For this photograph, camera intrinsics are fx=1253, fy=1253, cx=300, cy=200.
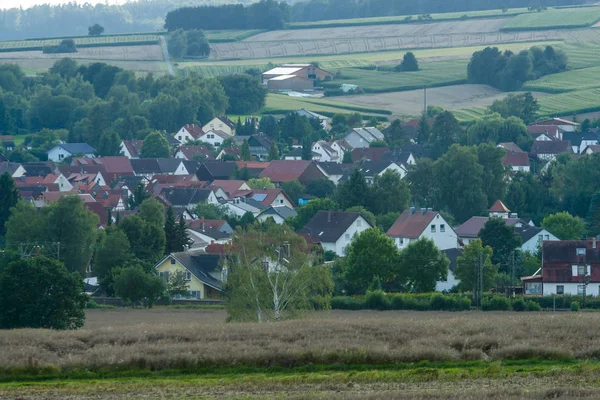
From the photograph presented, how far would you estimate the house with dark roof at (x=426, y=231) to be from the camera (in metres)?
41.2

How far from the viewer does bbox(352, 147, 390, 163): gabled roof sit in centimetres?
6981

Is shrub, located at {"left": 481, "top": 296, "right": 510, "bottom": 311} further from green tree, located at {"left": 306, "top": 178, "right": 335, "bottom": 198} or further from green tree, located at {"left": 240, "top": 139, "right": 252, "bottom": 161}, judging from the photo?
green tree, located at {"left": 240, "top": 139, "right": 252, "bottom": 161}

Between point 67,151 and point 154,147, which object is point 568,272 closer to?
point 154,147

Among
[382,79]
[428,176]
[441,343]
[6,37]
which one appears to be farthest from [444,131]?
[6,37]

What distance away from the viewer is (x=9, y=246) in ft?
121

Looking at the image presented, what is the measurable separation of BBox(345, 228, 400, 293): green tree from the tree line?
85.3 metres

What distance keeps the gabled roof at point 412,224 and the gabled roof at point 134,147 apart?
3390 cm

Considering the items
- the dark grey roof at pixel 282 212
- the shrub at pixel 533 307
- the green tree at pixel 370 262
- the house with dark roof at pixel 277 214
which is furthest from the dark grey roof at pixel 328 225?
the shrub at pixel 533 307

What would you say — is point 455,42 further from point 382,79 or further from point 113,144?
point 113,144

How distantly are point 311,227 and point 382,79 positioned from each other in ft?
175

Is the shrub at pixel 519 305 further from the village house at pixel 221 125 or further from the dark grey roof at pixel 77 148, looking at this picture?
the village house at pixel 221 125

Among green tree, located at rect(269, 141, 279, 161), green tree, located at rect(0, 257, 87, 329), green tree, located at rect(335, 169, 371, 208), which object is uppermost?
green tree, located at rect(269, 141, 279, 161)

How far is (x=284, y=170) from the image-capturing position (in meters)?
63.0

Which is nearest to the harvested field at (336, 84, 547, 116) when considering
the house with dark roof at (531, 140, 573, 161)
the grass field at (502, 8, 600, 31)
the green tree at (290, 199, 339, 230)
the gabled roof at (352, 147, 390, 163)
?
the gabled roof at (352, 147, 390, 163)
